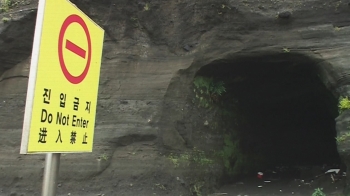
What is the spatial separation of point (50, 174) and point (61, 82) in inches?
18.3

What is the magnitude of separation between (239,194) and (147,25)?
3543mm

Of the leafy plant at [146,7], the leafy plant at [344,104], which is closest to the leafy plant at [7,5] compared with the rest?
the leafy plant at [146,7]

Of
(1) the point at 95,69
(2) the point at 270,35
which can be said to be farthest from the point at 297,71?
(1) the point at 95,69

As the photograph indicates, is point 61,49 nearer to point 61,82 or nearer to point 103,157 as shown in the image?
point 61,82

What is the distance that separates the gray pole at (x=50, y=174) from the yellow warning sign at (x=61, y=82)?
8 centimetres

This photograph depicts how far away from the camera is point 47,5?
1822 millimetres

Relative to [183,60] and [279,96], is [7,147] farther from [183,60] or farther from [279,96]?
[279,96]

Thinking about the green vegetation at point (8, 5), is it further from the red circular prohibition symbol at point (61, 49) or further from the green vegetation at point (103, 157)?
the red circular prohibition symbol at point (61, 49)

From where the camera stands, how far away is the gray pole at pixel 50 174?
189 centimetres

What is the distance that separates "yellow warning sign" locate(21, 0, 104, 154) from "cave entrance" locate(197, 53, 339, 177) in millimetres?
5172

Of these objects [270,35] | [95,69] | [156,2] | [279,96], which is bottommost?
[95,69]

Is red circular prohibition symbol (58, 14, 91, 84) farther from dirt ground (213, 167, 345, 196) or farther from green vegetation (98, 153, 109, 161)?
dirt ground (213, 167, 345, 196)

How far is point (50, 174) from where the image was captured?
1.93 metres

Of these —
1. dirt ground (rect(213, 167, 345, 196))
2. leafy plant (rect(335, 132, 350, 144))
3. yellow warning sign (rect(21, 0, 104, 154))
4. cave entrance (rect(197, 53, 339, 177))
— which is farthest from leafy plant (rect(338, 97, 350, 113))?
yellow warning sign (rect(21, 0, 104, 154))
